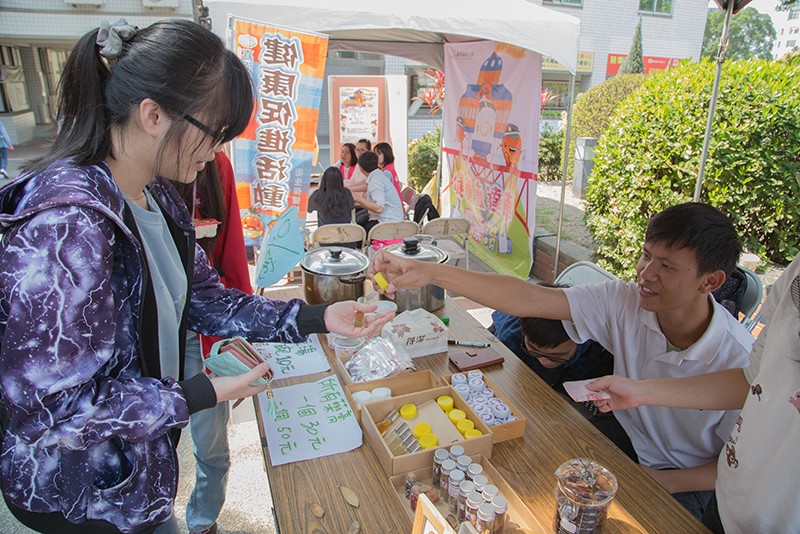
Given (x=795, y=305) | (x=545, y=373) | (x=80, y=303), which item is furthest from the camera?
(x=545, y=373)

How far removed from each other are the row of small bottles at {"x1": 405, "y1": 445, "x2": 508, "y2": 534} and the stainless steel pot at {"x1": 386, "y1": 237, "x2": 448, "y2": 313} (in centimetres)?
103

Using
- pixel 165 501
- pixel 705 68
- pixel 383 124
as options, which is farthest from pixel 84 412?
pixel 383 124

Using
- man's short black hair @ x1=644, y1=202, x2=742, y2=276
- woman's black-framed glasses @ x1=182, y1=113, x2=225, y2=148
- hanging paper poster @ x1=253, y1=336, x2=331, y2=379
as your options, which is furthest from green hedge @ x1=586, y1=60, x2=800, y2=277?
woman's black-framed glasses @ x1=182, y1=113, x2=225, y2=148

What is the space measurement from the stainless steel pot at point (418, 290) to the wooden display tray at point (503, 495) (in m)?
1.00

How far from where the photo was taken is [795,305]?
1.16 meters

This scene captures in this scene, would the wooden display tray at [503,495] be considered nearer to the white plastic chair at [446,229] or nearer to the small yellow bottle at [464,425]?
the small yellow bottle at [464,425]

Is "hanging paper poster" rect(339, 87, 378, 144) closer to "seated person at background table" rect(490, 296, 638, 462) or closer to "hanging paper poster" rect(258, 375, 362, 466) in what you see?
"seated person at background table" rect(490, 296, 638, 462)

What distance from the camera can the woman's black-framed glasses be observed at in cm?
105

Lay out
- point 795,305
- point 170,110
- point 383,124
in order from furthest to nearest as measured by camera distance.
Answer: point 383,124, point 795,305, point 170,110

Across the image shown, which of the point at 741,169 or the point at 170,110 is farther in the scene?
the point at 741,169

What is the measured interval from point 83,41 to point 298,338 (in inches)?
38.4

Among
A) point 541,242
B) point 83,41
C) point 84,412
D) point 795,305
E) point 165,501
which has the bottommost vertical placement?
point 541,242

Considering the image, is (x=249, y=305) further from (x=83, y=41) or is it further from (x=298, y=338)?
(x=83, y=41)

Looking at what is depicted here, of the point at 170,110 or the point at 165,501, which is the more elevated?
the point at 170,110
